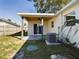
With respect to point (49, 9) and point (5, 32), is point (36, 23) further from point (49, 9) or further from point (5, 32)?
point (49, 9)

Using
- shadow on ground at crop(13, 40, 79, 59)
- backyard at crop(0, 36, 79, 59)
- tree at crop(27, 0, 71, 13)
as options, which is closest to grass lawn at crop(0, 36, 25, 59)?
backyard at crop(0, 36, 79, 59)

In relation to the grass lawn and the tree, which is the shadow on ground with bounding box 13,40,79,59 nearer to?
the grass lawn

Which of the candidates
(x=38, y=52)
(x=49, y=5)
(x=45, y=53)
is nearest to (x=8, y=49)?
(x=38, y=52)

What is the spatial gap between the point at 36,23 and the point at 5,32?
18.2 feet

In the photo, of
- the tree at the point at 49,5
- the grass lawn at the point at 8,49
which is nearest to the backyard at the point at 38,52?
the grass lawn at the point at 8,49

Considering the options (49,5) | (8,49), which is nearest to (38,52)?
(8,49)

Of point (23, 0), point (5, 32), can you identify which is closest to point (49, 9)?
point (23, 0)

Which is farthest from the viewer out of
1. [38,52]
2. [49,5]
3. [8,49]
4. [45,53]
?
[49,5]

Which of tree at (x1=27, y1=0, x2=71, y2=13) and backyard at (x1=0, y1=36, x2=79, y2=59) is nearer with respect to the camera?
backyard at (x1=0, y1=36, x2=79, y2=59)

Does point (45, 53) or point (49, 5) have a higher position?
point (49, 5)

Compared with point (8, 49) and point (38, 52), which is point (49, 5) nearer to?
point (8, 49)

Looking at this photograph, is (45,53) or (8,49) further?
(8,49)

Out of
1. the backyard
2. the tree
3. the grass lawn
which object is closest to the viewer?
the backyard

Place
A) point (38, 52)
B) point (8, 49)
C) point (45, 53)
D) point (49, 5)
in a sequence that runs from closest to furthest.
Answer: point (45, 53), point (38, 52), point (8, 49), point (49, 5)
